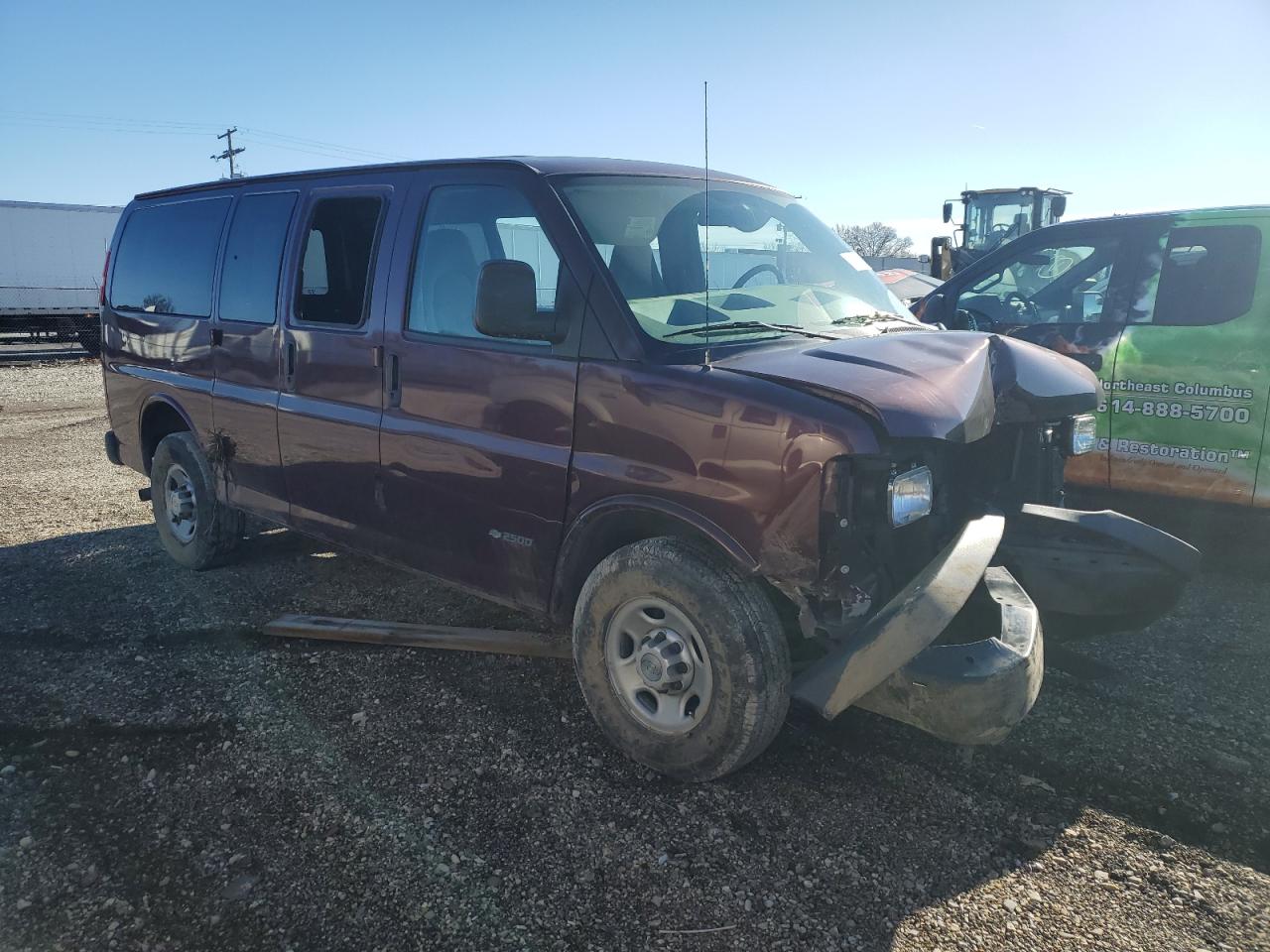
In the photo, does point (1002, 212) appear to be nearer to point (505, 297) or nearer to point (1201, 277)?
point (1201, 277)

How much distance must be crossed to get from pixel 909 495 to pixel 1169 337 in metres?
3.10

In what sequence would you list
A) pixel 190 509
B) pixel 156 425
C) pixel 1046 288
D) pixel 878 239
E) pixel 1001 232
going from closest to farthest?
pixel 190 509 → pixel 1046 288 → pixel 156 425 → pixel 1001 232 → pixel 878 239

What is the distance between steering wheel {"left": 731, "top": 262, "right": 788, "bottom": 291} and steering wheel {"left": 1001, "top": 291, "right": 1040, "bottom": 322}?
2.44 meters

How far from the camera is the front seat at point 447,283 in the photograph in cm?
360

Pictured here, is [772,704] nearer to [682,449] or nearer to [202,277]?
[682,449]

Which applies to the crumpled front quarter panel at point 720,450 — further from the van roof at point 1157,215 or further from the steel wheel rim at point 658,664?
the van roof at point 1157,215

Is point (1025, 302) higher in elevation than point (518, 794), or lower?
higher

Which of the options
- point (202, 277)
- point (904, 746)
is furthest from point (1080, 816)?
point (202, 277)

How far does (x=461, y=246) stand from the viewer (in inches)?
146

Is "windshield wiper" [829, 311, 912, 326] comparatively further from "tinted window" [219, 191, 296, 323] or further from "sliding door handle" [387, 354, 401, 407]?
"tinted window" [219, 191, 296, 323]

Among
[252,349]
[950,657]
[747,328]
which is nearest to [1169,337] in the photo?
[747,328]

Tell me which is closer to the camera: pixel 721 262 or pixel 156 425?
pixel 721 262

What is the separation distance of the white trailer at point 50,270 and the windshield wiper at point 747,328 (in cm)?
2466

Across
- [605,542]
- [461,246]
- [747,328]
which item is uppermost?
[461,246]
